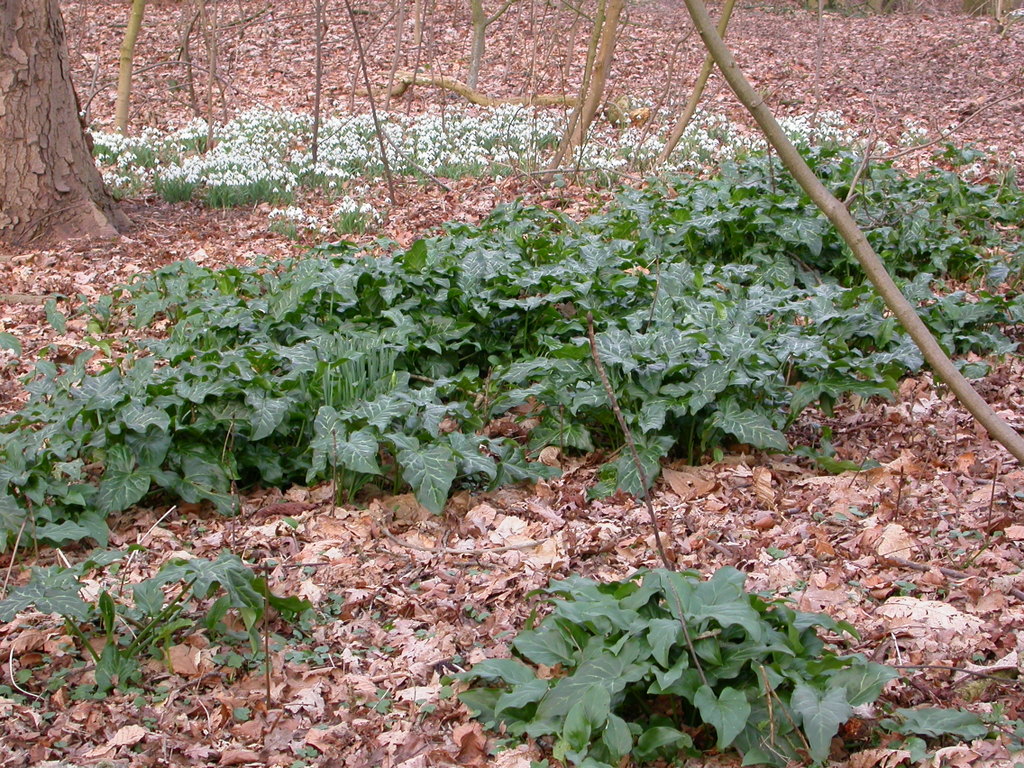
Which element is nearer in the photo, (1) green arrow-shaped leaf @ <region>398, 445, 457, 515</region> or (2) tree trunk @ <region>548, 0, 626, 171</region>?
(1) green arrow-shaped leaf @ <region>398, 445, 457, 515</region>

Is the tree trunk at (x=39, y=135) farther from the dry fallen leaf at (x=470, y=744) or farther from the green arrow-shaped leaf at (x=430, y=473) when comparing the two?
the dry fallen leaf at (x=470, y=744)

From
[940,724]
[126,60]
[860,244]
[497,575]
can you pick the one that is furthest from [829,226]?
[126,60]

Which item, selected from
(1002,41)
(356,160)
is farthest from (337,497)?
(1002,41)

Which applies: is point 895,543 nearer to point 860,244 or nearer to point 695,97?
point 860,244

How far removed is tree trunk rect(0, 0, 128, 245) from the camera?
6.82 meters

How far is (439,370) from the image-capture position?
Answer: 466cm

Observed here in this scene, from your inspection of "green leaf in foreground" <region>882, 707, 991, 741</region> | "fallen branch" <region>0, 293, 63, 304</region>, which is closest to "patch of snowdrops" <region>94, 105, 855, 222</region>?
"fallen branch" <region>0, 293, 63, 304</region>

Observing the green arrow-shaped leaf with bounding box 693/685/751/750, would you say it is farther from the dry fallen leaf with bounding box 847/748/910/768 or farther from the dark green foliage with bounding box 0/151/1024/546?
the dark green foliage with bounding box 0/151/1024/546

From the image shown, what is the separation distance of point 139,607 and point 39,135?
542 cm

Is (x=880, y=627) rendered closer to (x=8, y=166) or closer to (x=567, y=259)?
(x=567, y=259)

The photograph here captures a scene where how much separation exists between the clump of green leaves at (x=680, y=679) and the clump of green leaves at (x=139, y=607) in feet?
2.50

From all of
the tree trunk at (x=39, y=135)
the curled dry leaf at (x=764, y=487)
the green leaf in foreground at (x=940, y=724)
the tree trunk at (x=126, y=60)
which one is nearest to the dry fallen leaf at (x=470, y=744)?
the green leaf in foreground at (x=940, y=724)

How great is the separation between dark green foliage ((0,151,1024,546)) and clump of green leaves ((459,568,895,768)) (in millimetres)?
1208

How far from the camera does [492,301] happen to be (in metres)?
4.89
